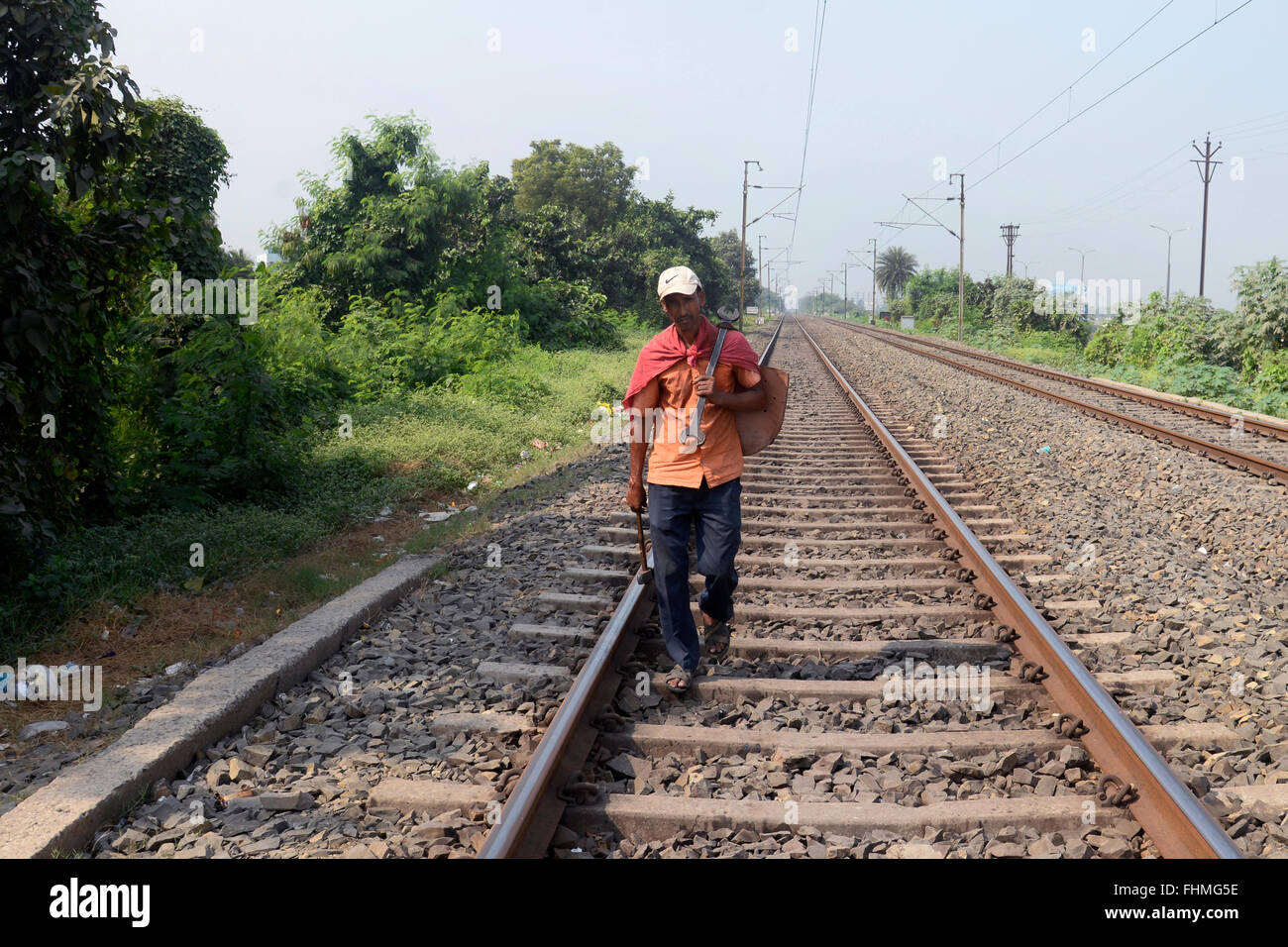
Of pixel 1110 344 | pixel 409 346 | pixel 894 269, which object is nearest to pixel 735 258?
pixel 894 269

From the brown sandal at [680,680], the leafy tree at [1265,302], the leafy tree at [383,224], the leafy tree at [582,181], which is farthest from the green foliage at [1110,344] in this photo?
the brown sandal at [680,680]

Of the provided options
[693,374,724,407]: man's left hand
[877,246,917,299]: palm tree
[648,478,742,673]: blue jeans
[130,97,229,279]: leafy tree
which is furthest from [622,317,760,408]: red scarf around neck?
[877,246,917,299]: palm tree

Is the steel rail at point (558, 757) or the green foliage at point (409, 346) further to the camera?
the green foliage at point (409, 346)

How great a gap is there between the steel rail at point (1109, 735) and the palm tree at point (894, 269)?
114m

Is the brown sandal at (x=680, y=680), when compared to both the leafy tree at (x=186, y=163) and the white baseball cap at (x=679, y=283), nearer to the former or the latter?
the white baseball cap at (x=679, y=283)

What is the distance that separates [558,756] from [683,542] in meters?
1.31

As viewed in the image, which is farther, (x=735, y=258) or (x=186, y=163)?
(x=735, y=258)

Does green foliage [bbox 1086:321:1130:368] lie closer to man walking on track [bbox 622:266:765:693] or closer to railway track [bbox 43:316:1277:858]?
railway track [bbox 43:316:1277:858]

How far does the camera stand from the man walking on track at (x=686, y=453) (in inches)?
170

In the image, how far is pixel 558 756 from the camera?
344 cm

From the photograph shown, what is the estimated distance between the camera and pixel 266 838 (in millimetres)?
3279

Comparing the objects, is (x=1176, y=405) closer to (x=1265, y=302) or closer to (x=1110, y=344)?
(x=1265, y=302)

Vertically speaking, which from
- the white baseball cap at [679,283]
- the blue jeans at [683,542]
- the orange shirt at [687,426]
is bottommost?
the blue jeans at [683,542]

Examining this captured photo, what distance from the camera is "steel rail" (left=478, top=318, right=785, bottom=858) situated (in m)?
3.01
